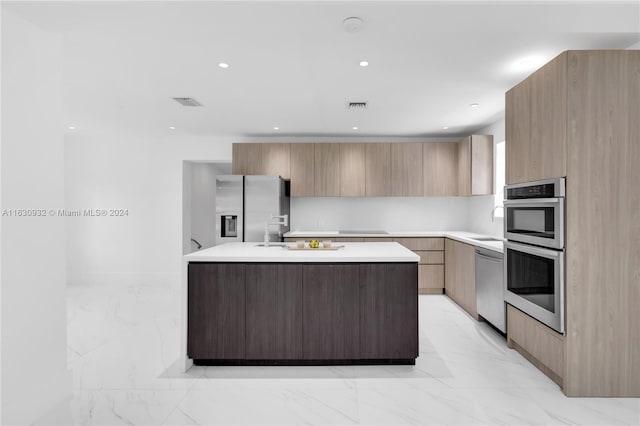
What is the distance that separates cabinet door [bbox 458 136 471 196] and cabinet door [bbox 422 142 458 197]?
10 cm

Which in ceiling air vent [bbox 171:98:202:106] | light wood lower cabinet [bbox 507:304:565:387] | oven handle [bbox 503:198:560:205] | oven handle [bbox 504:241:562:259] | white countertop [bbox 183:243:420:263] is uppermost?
ceiling air vent [bbox 171:98:202:106]

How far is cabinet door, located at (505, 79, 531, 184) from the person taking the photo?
262cm

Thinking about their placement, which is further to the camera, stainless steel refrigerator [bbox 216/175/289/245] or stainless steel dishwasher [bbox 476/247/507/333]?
stainless steel refrigerator [bbox 216/175/289/245]

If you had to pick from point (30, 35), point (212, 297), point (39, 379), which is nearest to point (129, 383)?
point (39, 379)

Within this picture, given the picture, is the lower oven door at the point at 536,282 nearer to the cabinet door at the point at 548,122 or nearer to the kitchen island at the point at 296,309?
the cabinet door at the point at 548,122

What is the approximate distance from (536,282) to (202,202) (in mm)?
5847

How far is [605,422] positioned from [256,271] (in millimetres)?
2295

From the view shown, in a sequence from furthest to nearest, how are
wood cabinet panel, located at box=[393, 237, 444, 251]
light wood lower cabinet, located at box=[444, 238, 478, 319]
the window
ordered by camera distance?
1. wood cabinet panel, located at box=[393, 237, 444, 251]
2. the window
3. light wood lower cabinet, located at box=[444, 238, 478, 319]

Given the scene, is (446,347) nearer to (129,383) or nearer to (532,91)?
(532,91)

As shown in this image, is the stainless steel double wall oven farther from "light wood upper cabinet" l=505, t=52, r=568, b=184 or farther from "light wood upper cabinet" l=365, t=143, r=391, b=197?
"light wood upper cabinet" l=365, t=143, r=391, b=197

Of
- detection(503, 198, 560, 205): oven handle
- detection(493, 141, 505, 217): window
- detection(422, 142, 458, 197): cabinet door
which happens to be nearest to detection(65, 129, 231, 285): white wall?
detection(422, 142, 458, 197): cabinet door

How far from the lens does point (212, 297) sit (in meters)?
2.63

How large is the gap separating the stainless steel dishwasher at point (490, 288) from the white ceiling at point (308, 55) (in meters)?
1.67

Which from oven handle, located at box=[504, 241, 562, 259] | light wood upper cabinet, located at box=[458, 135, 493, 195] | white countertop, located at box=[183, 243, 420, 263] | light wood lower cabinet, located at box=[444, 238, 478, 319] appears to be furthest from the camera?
light wood upper cabinet, located at box=[458, 135, 493, 195]
